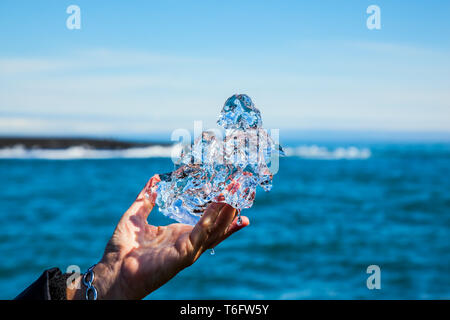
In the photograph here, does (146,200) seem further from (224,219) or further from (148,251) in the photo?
(224,219)

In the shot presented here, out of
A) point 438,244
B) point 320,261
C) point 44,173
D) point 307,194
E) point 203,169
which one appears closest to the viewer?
point 203,169

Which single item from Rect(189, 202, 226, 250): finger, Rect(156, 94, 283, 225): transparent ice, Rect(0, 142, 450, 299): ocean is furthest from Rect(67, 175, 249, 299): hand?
Rect(0, 142, 450, 299): ocean

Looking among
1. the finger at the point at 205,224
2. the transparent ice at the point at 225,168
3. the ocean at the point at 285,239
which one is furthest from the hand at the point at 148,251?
the ocean at the point at 285,239

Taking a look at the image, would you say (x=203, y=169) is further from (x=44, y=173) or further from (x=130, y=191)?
(x=44, y=173)

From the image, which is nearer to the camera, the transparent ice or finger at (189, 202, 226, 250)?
finger at (189, 202, 226, 250)

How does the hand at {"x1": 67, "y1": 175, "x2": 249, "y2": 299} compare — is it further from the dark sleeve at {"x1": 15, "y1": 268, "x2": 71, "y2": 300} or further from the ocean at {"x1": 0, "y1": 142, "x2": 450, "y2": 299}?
the ocean at {"x1": 0, "y1": 142, "x2": 450, "y2": 299}
